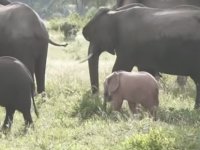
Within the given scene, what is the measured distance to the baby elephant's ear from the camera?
8.12 meters

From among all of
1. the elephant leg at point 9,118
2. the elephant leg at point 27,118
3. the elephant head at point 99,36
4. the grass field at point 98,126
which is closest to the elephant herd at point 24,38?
the grass field at point 98,126

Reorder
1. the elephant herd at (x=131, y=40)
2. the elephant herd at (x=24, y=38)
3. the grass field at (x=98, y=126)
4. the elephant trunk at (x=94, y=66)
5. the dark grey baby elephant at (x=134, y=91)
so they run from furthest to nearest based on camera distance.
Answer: the elephant trunk at (x=94, y=66) → the elephant herd at (x=24, y=38) → the elephant herd at (x=131, y=40) → the dark grey baby elephant at (x=134, y=91) → the grass field at (x=98, y=126)

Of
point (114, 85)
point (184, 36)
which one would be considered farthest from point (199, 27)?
point (114, 85)

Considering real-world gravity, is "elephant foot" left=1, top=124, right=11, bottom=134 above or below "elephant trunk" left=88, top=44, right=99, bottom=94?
above

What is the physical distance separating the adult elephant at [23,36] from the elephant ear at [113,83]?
1931mm

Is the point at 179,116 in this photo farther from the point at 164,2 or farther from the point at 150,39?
the point at 164,2

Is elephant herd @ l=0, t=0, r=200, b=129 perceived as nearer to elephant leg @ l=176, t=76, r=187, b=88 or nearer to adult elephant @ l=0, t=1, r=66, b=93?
adult elephant @ l=0, t=1, r=66, b=93

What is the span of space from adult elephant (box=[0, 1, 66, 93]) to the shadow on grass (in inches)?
97.6

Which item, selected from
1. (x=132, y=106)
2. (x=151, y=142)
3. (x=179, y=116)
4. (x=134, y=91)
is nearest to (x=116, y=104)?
(x=132, y=106)

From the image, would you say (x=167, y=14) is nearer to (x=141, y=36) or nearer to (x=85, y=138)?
(x=141, y=36)

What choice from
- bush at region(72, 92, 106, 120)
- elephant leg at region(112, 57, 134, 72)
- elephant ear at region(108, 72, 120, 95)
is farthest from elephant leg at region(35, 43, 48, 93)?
elephant ear at region(108, 72, 120, 95)

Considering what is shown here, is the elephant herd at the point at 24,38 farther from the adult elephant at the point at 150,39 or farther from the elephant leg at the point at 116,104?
the elephant leg at the point at 116,104

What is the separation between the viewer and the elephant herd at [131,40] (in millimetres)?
8816

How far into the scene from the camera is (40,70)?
33.0 feet
